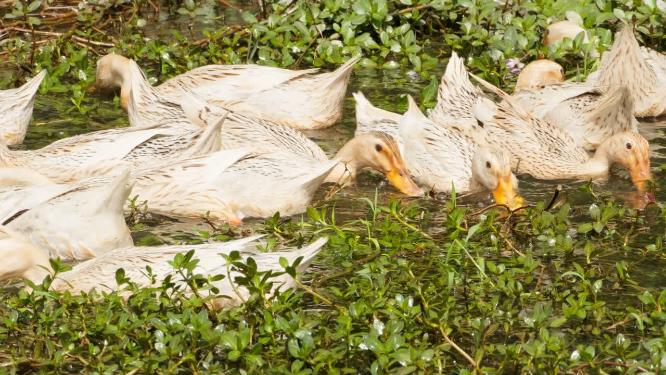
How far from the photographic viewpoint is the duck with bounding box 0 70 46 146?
970 cm

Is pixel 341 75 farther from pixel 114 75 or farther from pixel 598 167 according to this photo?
pixel 598 167

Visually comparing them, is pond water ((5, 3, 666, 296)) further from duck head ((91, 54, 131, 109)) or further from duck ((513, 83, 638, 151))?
duck ((513, 83, 638, 151))

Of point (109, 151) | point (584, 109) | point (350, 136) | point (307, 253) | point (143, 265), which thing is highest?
point (307, 253)

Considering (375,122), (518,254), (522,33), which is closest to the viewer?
(518,254)

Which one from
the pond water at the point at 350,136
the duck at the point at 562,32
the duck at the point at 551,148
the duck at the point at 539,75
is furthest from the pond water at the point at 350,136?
the duck at the point at 562,32

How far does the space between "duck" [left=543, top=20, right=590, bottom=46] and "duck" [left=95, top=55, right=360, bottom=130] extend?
1854 millimetres

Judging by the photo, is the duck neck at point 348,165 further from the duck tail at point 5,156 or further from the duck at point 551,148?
the duck tail at point 5,156

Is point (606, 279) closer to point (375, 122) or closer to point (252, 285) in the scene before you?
point (252, 285)

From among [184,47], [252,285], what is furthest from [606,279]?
[184,47]

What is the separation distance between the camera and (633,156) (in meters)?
8.95

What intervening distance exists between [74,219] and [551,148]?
319 centimetres

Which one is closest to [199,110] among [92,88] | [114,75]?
[114,75]

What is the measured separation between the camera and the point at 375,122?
32.0ft

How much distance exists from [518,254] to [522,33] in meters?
4.09
